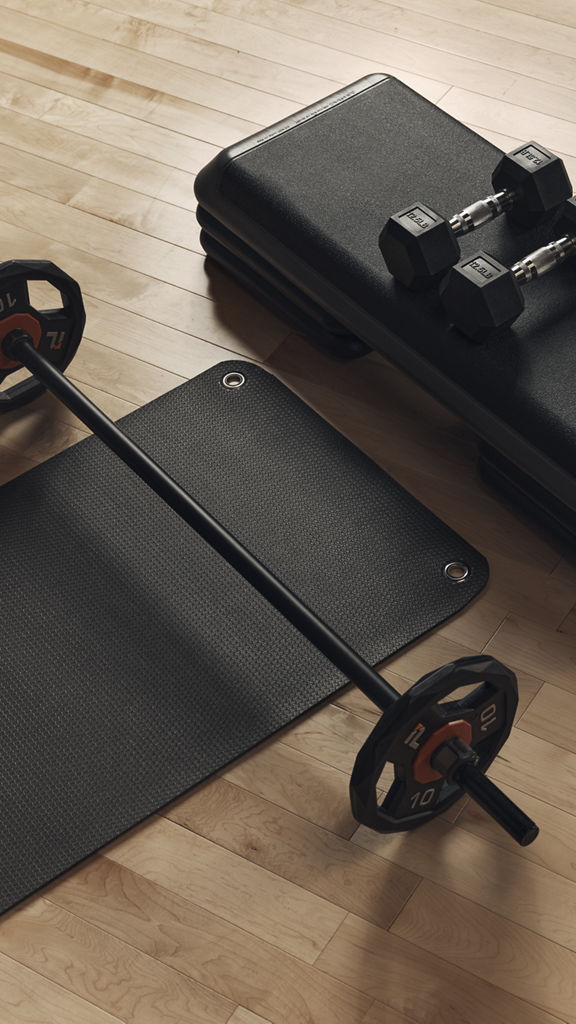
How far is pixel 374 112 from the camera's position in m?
2.05

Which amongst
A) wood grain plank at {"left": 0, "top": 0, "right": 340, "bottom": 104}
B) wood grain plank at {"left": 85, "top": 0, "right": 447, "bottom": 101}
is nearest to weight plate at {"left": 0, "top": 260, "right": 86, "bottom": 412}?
wood grain plank at {"left": 0, "top": 0, "right": 340, "bottom": 104}

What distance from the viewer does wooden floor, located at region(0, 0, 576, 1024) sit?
1346mm

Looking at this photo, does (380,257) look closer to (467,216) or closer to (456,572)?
(467,216)

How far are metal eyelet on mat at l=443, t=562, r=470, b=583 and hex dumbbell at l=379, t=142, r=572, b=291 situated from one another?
43 cm

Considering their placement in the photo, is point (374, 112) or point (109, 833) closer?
point (109, 833)

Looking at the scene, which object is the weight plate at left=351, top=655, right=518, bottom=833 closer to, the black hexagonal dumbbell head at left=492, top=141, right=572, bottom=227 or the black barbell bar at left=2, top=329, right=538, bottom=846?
the black barbell bar at left=2, top=329, right=538, bottom=846

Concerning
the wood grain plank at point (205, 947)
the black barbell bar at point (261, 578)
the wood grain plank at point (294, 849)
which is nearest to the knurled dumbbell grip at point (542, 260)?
the black barbell bar at point (261, 578)

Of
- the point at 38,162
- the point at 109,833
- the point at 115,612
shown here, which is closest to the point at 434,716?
the point at 109,833

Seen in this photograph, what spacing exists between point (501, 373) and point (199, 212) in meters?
0.74

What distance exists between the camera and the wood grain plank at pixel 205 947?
1326 millimetres

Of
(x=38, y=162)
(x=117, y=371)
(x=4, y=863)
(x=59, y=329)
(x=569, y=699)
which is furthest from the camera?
(x=38, y=162)

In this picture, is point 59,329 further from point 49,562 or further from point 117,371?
point 49,562

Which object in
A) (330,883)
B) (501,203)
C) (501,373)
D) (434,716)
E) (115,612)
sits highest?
(501,203)

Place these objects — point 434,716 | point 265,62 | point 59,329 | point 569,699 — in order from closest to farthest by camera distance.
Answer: point 434,716, point 569,699, point 59,329, point 265,62
